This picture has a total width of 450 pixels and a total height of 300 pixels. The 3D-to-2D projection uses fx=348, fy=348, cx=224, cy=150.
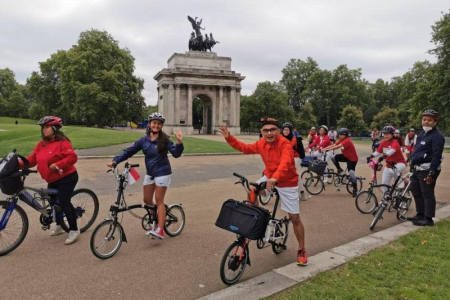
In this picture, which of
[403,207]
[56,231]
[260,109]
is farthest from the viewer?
[260,109]

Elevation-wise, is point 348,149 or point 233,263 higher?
point 348,149

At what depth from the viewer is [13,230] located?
205 inches

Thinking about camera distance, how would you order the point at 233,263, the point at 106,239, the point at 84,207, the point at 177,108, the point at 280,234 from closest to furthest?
1. the point at 233,263
2. the point at 106,239
3. the point at 280,234
4. the point at 84,207
5. the point at 177,108

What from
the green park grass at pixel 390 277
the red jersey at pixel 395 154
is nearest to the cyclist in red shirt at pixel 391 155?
the red jersey at pixel 395 154

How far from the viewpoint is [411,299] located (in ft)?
12.5

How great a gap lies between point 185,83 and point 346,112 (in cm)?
3155

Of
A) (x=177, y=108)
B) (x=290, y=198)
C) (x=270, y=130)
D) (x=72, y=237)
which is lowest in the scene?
(x=72, y=237)

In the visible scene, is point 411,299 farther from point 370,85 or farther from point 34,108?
point 370,85

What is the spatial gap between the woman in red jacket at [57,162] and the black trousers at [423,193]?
258 inches

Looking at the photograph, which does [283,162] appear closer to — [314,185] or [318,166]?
[318,166]

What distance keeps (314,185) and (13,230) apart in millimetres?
7775

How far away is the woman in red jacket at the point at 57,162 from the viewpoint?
211 inches

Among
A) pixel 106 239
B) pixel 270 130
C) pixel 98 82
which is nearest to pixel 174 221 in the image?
pixel 106 239

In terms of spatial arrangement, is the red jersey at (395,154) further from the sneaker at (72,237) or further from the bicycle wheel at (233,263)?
the sneaker at (72,237)
